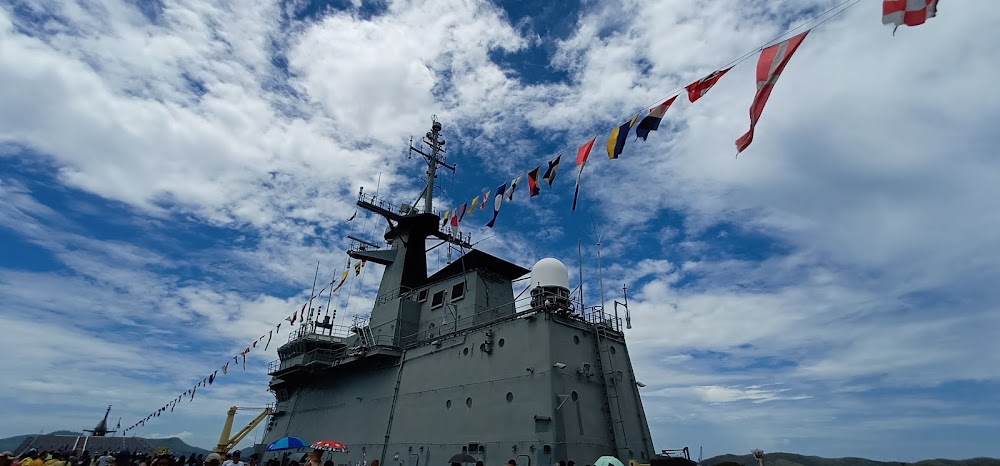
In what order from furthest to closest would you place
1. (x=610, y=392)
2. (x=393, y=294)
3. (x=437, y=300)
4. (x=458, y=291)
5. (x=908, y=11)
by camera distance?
(x=393, y=294) → (x=437, y=300) → (x=458, y=291) → (x=610, y=392) → (x=908, y=11)

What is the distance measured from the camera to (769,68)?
9.21 metres

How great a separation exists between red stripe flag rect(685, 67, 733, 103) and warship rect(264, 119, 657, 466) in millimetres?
8341

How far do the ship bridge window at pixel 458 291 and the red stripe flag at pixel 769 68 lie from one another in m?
14.1

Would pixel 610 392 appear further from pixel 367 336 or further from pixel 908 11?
pixel 908 11

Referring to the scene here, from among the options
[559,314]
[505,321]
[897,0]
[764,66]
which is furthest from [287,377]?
[897,0]

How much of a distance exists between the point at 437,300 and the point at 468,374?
570 cm

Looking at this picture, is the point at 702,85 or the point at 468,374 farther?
the point at 468,374

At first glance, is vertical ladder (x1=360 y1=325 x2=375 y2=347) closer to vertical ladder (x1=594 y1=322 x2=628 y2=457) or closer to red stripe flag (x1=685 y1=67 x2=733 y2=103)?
vertical ladder (x1=594 y1=322 x2=628 y2=457)

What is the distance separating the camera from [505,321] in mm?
17609

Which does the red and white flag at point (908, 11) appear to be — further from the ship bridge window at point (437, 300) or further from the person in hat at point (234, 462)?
the ship bridge window at point (437, 300)

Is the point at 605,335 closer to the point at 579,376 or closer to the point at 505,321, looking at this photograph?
the point at 579,376

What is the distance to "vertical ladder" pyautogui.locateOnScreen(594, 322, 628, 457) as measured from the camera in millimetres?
16242

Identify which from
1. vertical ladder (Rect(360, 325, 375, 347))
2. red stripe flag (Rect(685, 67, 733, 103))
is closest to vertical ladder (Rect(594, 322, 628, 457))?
red stripe flag (Rect(685, 67, 733, 103))

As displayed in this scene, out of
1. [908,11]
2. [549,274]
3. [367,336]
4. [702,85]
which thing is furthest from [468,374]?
[908,11]
